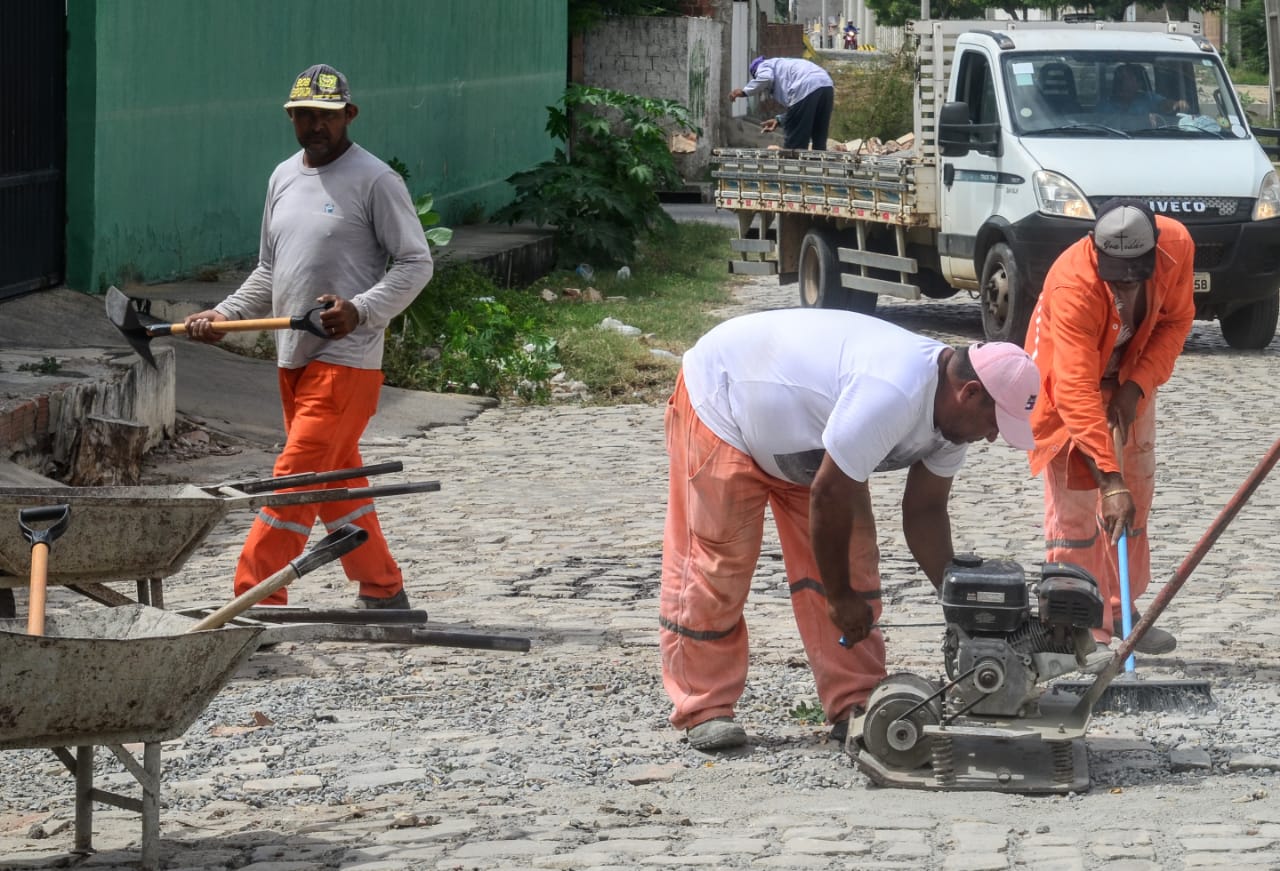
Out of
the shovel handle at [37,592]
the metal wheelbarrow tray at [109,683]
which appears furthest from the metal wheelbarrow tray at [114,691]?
the shovel handle at [37,592]

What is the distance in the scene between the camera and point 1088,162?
43.5 feet

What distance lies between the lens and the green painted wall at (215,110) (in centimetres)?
1166

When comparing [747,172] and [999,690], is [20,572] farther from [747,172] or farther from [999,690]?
[747,172]

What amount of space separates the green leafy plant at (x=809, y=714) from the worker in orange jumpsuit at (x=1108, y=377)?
1.01 meters

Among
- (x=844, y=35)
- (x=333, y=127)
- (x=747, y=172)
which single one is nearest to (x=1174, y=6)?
(x=844, y=35)

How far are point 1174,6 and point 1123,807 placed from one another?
185ft

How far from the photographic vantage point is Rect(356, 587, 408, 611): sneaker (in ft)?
22.5

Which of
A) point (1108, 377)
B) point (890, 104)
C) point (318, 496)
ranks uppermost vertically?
point (890, 104)

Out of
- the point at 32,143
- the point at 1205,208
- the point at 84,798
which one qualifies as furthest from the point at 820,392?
the point at 1205,208

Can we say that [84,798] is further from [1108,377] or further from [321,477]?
[1108,377]

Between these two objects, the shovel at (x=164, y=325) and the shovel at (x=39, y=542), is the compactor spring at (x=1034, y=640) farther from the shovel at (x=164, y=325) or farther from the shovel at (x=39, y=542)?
the shovel at (x=164, y=325)

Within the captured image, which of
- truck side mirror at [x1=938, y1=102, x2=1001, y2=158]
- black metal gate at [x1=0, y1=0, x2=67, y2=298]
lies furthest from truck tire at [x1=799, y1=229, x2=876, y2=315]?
black metal gate at [x1=0, y1=0, x2=67, y2=298]

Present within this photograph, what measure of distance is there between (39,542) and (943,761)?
239cm

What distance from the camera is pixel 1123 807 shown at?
4.77m
